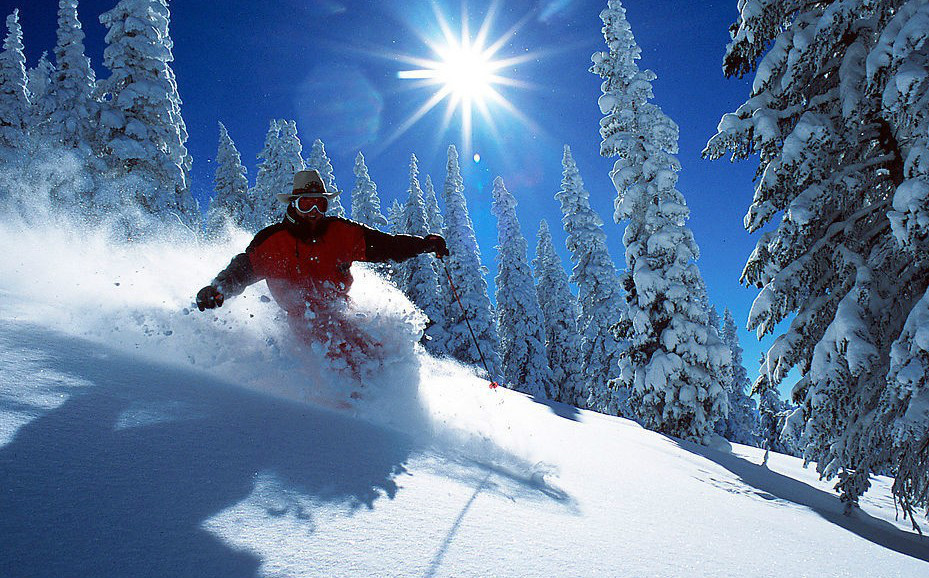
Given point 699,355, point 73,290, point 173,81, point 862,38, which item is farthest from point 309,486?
point 173,81

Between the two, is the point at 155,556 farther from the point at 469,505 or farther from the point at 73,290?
the point at 73,290

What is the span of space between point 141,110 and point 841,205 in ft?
77.0

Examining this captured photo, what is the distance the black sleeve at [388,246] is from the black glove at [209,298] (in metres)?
1.67

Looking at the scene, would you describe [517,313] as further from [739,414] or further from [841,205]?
[841,205]

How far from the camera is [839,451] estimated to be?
6059 millimetres

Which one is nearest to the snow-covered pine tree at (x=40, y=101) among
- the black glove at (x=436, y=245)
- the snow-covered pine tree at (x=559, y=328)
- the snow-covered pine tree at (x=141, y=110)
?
the snow-covered pine tree at (x=141, y=110)

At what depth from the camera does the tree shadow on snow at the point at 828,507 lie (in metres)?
4.85

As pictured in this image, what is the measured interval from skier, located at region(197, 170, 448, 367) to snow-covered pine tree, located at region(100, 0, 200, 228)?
17.2 m

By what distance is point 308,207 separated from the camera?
4.88 metres

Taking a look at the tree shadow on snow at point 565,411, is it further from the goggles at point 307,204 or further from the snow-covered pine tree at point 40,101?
the snow-covered pine tree at point 40,101

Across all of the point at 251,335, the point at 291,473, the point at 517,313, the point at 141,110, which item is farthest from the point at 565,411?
the point at 517,313

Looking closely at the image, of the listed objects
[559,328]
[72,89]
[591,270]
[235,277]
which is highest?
[591,270]

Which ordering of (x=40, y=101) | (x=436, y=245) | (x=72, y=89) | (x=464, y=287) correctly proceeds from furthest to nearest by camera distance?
(x=464, y=287) → (x=40, y=101) → (x=72, y=89) → (x=436, y=245)

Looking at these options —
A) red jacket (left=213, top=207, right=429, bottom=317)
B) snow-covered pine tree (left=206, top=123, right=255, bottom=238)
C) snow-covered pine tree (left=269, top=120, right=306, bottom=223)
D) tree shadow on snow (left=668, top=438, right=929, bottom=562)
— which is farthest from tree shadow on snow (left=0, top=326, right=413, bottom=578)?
snow-covered pine tree (left=206, top=123, right=255, bottom=238)
